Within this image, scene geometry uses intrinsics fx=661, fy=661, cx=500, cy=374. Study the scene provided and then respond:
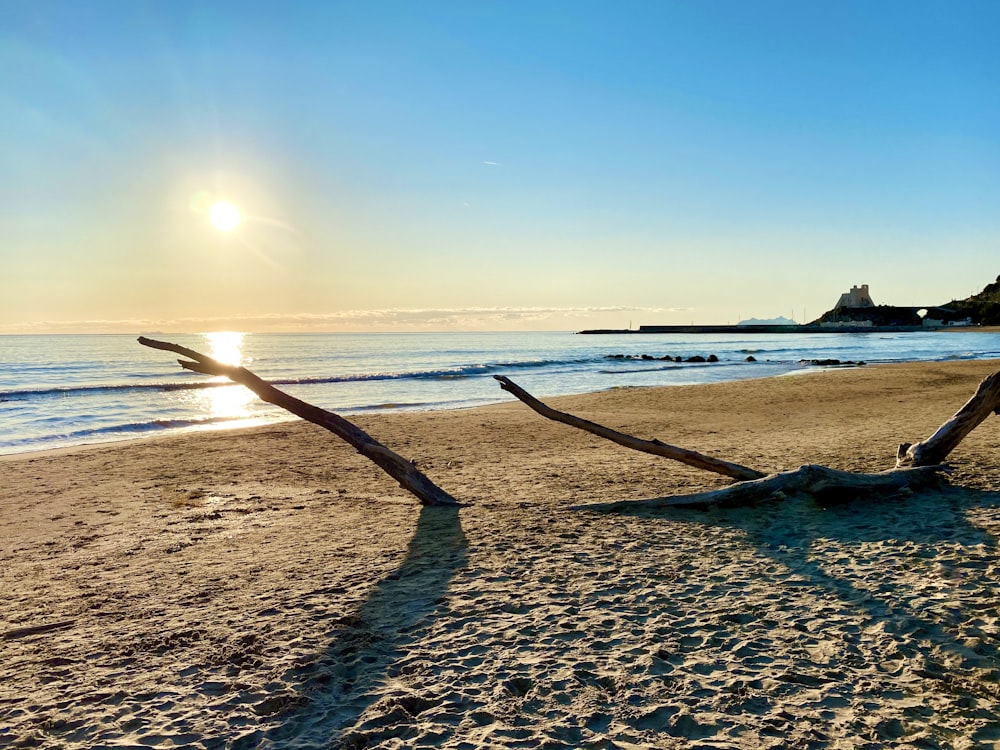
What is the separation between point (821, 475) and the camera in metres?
7.26

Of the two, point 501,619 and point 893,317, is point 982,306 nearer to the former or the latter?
point 893,317

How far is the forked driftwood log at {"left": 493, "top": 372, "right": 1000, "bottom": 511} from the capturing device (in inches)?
283

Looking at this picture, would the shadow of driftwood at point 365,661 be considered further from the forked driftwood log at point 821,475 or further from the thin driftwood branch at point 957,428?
the thin driftwood branch at point 957,428

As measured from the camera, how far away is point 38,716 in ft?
11.4

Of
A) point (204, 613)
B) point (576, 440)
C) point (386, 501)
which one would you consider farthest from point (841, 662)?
point (576, 440)

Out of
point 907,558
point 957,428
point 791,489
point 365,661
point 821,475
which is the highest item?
point 957,428

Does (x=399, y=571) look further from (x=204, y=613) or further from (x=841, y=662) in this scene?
(x=841, y=662)

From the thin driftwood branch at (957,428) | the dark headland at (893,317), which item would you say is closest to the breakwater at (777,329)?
the dark headland at (893,317)

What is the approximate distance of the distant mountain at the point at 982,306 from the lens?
119 meters

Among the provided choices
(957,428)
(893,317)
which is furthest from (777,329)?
(957,428)

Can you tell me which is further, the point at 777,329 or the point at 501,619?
the point at 777,329

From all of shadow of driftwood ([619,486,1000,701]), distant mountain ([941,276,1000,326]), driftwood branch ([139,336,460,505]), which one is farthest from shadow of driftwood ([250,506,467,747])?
distant mountain ([941,276,1000,326])

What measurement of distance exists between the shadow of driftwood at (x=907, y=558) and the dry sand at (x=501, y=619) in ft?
0.09

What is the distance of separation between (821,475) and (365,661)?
5495mm
